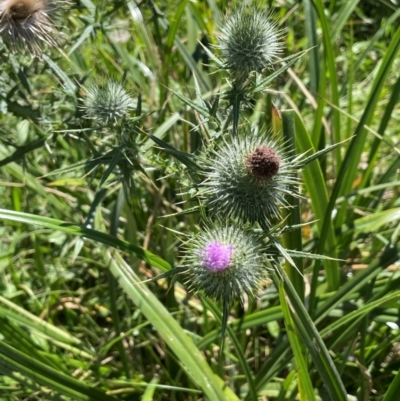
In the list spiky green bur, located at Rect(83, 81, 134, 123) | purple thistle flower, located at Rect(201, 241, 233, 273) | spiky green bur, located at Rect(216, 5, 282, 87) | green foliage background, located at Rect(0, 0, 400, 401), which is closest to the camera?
purple thistle flower, located at Rect(201, 241, 233, 273)

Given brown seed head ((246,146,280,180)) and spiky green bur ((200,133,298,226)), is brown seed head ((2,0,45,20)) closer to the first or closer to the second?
spiky green bur ((200,133,298,226))

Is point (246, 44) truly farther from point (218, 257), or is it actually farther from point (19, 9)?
point (19, 9)

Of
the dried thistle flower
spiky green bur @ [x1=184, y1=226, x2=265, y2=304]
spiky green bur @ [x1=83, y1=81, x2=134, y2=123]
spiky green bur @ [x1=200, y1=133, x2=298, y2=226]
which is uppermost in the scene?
the dried thistle flower

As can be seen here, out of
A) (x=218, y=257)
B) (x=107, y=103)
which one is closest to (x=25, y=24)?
(x=107, y=103)

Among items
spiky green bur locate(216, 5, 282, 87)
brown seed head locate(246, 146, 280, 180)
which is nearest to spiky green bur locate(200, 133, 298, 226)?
brown seed head locate(246, 146, 280, 180)

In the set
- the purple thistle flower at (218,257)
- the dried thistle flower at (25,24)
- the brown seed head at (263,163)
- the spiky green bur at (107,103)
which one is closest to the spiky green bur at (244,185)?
the brown seed head at (263,163)

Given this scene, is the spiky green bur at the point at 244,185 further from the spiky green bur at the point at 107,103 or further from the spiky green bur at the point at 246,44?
the spiky green bur at the point at 107,103
